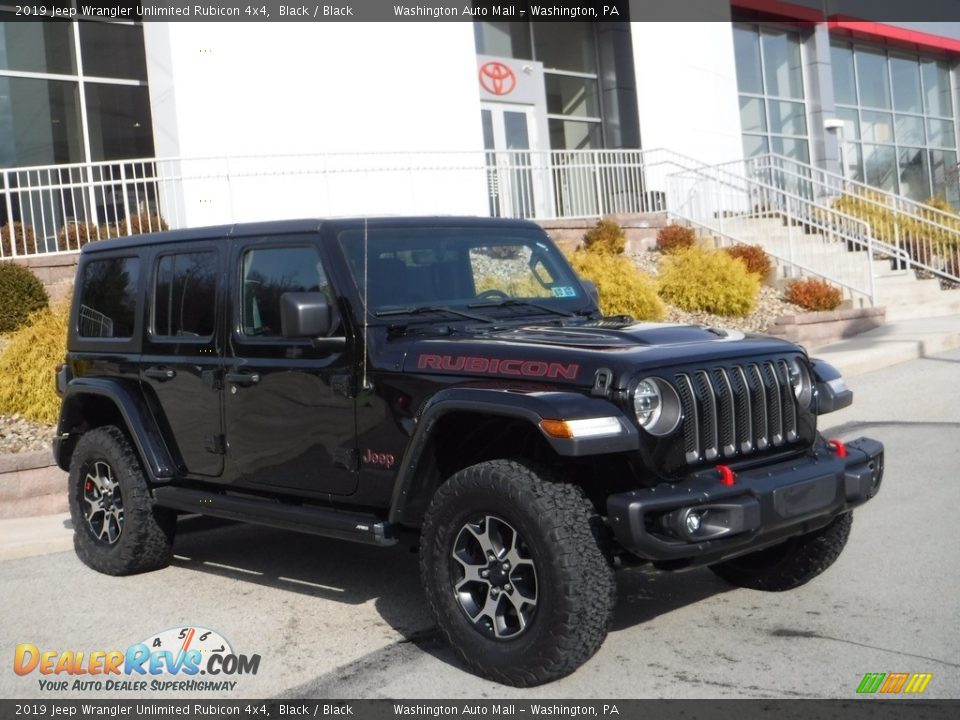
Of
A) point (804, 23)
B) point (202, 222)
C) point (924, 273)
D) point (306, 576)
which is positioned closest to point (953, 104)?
point (804, 23)

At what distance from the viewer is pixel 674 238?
1775 centimetres

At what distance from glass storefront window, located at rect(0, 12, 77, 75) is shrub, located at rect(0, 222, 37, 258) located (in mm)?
5200

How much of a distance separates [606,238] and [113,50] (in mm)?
9268

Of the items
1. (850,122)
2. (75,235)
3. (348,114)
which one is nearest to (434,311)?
(75,235)

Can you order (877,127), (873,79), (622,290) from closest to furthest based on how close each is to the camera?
(622,290) → (877,127) → (873,79)

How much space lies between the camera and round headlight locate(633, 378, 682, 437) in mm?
4641

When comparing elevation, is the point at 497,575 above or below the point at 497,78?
below

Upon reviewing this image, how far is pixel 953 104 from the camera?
36031 millimetres

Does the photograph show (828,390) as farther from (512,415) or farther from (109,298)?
(109,298)

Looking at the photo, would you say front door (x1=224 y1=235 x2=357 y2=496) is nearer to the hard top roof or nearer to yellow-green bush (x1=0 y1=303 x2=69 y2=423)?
the hard top roof

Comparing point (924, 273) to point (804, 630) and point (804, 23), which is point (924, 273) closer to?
point (804, 23)

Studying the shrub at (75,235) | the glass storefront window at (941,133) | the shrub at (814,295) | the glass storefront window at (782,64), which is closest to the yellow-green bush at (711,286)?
the shrub at (814,295)

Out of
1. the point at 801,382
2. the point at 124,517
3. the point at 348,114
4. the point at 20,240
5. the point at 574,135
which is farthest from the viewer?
the point at 574,135

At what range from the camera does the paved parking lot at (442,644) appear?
469 cm
